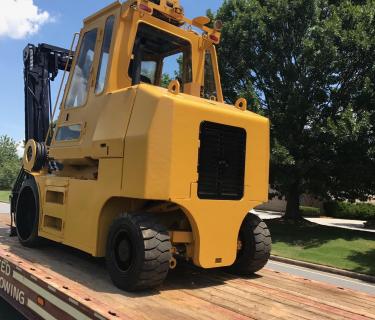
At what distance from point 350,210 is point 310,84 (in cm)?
1899

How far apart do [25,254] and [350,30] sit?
596 inches

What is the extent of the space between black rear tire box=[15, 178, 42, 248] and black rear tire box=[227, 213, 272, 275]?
2654mm

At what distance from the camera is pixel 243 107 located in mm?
5727

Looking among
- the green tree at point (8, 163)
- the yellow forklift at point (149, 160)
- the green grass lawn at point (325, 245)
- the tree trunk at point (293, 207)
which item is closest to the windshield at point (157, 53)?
the yellow forklift at point (149, 160)

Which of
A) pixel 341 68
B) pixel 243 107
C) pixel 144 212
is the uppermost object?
pixel 341 68

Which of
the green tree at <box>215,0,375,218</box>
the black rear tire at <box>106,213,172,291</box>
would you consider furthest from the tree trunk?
the black rear tire at <box>106,213,172,291</box>

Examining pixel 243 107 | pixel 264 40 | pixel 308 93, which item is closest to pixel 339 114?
pixel 308 93

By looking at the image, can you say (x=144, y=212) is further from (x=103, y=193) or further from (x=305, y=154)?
(x=305, y=154)

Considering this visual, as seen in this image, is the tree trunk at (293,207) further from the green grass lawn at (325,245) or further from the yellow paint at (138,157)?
the yellow paint at (138,157)

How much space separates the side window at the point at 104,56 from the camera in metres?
5.75

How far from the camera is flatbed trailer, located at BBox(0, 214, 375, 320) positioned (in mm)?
3965

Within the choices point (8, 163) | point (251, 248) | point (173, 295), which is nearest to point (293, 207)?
point (251, 248)

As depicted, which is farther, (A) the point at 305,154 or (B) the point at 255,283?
(A) the point at 305,154

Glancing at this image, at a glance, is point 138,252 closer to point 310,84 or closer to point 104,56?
point 104,56
